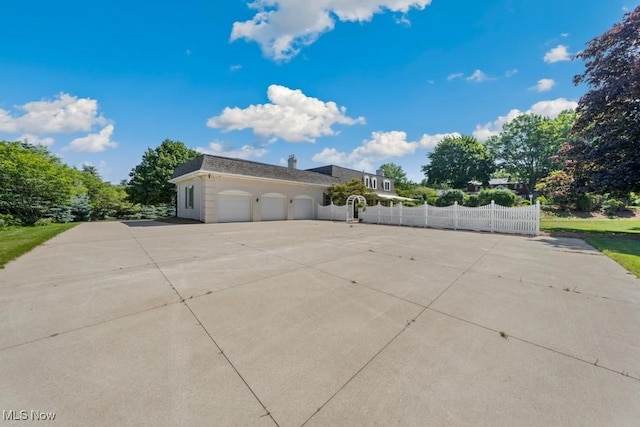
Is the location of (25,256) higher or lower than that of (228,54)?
lower

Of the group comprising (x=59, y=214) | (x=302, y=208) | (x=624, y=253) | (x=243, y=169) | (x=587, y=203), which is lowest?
(x=624, y=253)

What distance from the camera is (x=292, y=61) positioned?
13133 mm

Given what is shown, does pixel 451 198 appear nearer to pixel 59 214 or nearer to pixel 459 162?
pixel 459 162

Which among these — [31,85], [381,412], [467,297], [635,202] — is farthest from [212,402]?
[635,202]

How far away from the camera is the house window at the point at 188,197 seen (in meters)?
17.0

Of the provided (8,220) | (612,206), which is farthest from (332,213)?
(612,206)

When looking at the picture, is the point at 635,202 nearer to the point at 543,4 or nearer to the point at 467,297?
the point at 543,4

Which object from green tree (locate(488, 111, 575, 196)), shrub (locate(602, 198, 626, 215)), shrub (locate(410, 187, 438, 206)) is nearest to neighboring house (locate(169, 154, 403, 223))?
shrub (locate(410, 187, 438, 206))

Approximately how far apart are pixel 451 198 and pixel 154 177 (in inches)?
1235

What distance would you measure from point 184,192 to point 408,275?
18.3 meters

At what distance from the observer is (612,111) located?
35.6ft

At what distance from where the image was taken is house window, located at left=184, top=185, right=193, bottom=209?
1698cm

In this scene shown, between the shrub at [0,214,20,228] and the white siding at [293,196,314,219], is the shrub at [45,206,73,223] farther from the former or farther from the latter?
the white siding at [293,196,314,219]

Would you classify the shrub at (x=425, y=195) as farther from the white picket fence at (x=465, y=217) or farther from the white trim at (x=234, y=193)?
the white trim at (x=234, y=193)
